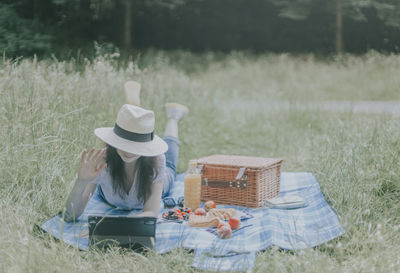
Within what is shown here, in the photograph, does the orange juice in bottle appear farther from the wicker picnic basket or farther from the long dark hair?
the long dark hair

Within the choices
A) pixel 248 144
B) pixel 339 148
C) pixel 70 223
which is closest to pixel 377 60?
pixel 248 144

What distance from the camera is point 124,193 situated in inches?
132

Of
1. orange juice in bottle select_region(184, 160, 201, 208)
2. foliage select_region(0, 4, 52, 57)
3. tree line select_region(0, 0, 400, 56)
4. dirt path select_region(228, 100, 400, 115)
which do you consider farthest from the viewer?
tree line select_region(0, 0, 400, 56)

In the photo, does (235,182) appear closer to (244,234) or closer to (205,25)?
(244,234)

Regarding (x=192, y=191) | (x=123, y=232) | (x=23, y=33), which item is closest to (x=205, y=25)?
(x=23, y=33)

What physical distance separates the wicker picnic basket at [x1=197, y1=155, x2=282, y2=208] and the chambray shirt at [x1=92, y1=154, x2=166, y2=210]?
0.68 m

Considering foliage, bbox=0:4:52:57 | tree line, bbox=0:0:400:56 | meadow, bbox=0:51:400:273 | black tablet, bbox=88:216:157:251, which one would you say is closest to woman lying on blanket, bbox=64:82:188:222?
black tablet, bbox=88:216:157:251

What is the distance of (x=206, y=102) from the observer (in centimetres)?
807

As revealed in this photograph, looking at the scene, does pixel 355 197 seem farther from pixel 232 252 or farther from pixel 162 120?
pixel 162 120

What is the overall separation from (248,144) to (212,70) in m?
6.41

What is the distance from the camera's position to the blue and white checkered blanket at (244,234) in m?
2.69

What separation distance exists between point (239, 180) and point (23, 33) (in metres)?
6.50

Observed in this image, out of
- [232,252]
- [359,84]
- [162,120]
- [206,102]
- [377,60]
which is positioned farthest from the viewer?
[359,84]

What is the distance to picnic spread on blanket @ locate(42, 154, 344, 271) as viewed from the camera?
110 inches
